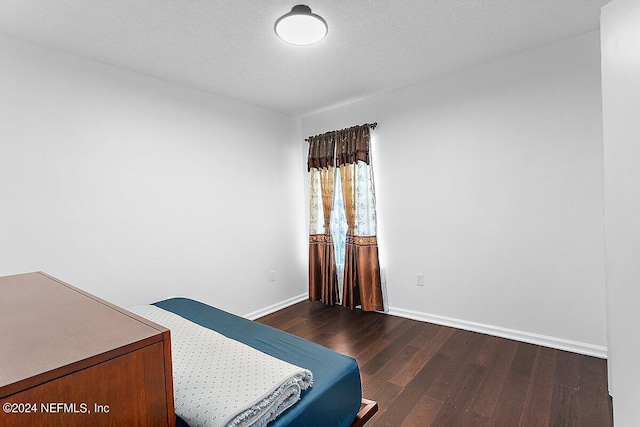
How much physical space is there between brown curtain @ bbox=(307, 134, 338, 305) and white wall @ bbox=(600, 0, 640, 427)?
8.79 feet

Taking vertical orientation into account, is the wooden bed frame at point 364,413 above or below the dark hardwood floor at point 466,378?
above

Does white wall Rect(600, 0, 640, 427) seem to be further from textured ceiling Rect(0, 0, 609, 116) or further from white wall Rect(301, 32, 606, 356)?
white wall Rect(301, 32, 606, 356)

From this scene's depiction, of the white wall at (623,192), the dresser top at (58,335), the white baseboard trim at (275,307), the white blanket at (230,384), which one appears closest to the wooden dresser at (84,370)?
the dresser top at (58,335)

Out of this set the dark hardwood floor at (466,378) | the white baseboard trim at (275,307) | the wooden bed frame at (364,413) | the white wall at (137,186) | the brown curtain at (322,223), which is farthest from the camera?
the brown curtain at (322,223)

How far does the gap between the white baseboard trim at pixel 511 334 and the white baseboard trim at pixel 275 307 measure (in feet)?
3.90

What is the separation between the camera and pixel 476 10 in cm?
199

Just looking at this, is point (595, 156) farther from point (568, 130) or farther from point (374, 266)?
point (374, 266)

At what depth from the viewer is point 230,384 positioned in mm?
1244

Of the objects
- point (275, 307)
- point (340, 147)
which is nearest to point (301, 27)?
point (340, 147)

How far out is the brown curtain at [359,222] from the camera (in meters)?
3.48

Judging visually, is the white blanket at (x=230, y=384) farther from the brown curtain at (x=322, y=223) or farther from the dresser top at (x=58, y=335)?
Result: the brown curtain at (x=322, y=223)

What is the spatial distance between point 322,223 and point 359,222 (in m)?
0.57

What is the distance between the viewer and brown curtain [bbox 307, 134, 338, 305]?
382 cm

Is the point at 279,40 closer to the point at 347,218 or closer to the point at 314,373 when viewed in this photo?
the point at 347,218
